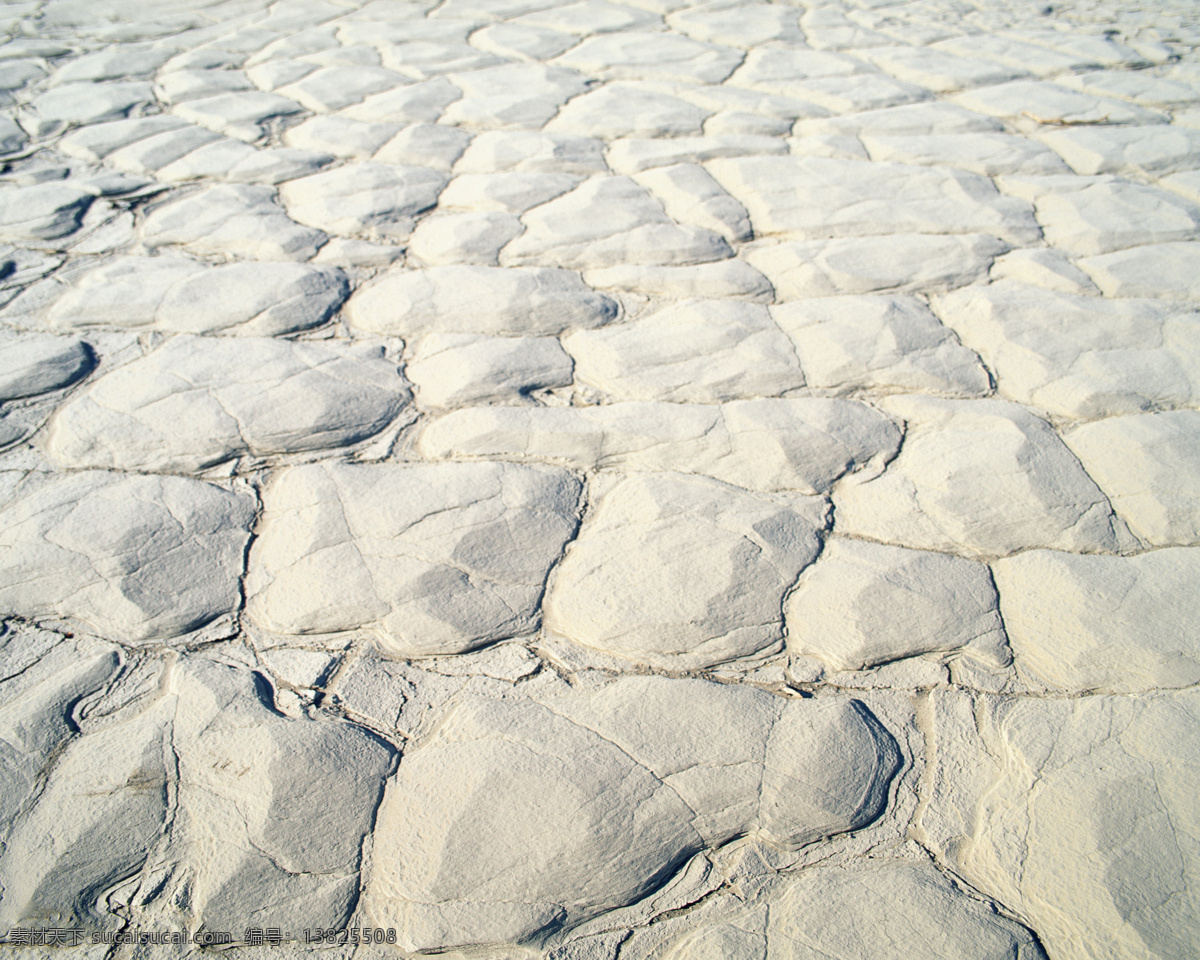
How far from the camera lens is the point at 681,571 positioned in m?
1.34

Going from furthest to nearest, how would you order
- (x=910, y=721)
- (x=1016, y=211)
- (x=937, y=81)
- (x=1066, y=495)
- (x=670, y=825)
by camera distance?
(x=937, y=81) → (x=1016, y=211) → (x=1066, y=495) → (x=910, y=721) → (x=670, y=825)

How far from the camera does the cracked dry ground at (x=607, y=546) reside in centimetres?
99

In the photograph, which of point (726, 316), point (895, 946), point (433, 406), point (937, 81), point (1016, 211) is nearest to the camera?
point (895, 946)

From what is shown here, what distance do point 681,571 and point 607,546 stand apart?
0.14 meters

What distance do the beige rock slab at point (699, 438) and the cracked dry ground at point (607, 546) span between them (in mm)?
10

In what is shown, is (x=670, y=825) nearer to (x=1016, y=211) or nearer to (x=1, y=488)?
(x=1, y=488)

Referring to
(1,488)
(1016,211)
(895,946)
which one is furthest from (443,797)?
(1016,211)

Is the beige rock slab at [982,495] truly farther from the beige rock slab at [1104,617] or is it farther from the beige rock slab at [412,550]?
the beige rock slab at [412,550]

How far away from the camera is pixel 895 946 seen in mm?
919

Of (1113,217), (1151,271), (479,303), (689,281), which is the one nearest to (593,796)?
(479,303)

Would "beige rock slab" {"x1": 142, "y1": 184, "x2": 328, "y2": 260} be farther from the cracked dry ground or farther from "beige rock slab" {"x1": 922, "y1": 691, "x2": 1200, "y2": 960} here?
"beige rock slab" {"x1": 922, "y1": 691, "x2": 1200, "y2": 960}

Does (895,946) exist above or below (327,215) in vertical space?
below

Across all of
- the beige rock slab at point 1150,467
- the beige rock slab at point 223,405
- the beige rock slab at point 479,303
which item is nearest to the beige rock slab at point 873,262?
the beige rock slab at point 479,303

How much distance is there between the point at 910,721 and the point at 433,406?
3.65 ft
